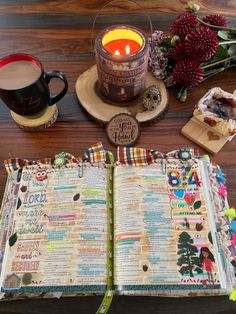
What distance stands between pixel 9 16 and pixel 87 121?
0.42m

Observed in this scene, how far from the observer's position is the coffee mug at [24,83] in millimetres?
620

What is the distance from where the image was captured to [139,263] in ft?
1.80

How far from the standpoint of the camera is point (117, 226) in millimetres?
589

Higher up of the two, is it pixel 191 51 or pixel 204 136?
pixel 191 51

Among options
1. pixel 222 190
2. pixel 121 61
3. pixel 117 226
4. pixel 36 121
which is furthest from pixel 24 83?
pixel 222 190

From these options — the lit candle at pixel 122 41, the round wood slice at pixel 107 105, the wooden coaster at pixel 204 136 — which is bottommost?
the wooden coaster at pixel 204 136

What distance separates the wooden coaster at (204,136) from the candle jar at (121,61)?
0.13 meters

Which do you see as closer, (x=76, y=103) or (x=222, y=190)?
(x=222, y=190)

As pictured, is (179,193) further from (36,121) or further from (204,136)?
(36,121)

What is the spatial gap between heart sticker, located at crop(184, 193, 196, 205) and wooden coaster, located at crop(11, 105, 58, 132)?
328mm

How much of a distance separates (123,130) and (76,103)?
144 mm

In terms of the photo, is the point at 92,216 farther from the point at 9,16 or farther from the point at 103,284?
the point at 9,16

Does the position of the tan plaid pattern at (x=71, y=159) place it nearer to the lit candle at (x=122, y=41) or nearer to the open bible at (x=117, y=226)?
Answer: the open bible at (x=117, y=226)

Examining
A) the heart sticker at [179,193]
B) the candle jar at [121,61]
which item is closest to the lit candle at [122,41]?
the candle jar at [121,61]
